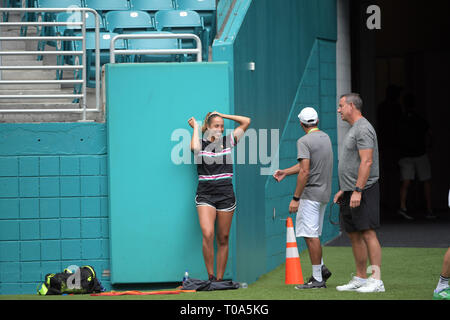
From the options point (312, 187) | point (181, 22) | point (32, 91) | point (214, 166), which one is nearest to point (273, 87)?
point (181, 22)

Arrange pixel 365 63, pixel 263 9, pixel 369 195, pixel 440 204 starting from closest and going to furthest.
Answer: pixel 369 195 → pixel 263 9 → pixel 365 63 → pixel 440 204

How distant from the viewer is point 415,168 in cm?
1404

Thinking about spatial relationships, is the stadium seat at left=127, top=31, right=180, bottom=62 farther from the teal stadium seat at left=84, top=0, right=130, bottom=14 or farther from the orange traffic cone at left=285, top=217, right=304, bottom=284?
the orange traffic cone at left=285, top=217, right=304, bottom=284

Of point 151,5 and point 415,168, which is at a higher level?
point 151,5

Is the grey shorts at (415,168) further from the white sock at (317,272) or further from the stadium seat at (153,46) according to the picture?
the white sock at (317,272)

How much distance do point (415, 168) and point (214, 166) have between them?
620 centimetres

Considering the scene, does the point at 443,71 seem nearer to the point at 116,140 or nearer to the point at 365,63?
the point at 365,63

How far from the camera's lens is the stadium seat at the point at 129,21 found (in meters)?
11.3

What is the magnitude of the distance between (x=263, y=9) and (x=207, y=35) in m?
1.41

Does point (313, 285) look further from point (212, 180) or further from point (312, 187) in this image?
point (212, 180)

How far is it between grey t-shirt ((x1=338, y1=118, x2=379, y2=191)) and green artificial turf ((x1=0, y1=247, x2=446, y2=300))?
3.64 feet

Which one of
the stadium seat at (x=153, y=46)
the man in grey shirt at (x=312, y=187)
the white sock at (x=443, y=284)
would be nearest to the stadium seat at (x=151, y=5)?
the stadium seat at (x=153, y=46)

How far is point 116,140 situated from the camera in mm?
9125

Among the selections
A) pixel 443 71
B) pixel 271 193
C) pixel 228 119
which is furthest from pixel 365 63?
pixel 228 119
